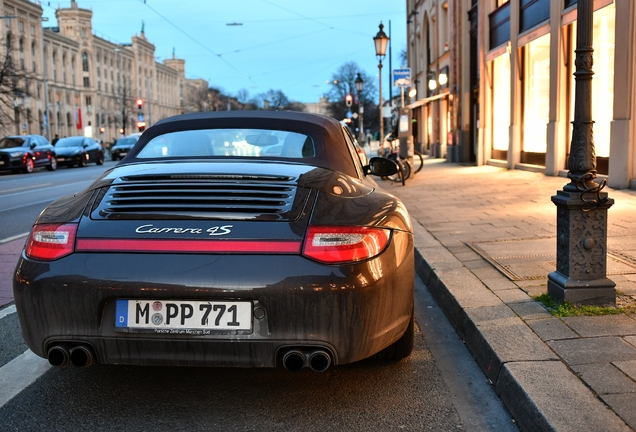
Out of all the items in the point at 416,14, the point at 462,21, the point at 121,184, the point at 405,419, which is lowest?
the point at 405,419

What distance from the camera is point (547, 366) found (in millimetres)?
3357

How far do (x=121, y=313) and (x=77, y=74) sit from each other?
351 feet

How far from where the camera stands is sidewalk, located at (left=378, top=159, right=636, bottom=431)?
2955mm

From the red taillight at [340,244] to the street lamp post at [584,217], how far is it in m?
1.81

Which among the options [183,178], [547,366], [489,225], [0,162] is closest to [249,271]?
[183,178]

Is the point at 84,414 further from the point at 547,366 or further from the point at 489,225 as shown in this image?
the point at 489,225

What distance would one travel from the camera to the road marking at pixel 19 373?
343 cm

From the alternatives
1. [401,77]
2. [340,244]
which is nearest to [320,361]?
[340,244]

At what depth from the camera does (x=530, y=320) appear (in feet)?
13.7

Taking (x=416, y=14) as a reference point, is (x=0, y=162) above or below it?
below

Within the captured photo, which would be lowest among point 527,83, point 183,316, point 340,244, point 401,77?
point 183,316

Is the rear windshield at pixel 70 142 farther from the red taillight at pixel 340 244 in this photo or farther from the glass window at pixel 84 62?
the glass window at pixel 84 62

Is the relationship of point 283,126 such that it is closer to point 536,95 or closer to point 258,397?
point 258,397

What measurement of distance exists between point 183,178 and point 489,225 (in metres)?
5.92
